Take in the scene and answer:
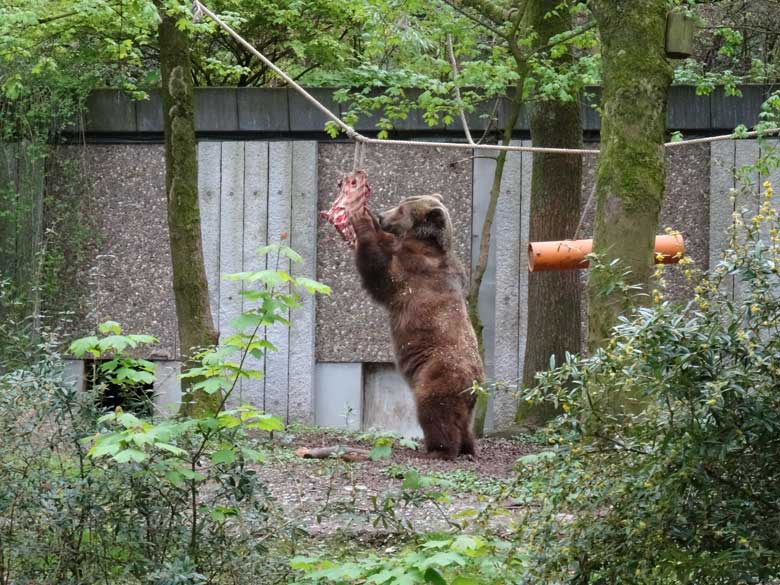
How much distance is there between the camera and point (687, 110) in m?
11.4

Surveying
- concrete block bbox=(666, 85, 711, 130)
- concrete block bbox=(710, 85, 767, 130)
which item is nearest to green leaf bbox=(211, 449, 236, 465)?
concrete block bbox=(666, 85, 711, 130)

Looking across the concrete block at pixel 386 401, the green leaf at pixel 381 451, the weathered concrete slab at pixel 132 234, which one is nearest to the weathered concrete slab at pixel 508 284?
the concrete block at pixel 386 401

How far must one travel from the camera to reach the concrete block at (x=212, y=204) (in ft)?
38.2

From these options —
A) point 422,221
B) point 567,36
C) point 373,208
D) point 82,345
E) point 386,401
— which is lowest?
point 386,401

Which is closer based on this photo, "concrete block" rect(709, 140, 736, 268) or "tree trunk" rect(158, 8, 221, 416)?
"tree trunk" rect(158, 8, 221, 416)

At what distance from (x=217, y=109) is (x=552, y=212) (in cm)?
360

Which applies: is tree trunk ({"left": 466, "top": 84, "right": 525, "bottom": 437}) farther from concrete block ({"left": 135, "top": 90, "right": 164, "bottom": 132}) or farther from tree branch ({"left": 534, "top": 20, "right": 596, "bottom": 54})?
concrete block ({"left": 135, "top": 90, "right": 164, "bottom": 132})

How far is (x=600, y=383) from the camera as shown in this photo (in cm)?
386

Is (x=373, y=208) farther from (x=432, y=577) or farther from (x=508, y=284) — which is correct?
(x=432, y=577)

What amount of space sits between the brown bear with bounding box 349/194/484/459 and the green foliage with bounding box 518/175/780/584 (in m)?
4.34

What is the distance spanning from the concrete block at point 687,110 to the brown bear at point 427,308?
3.34m

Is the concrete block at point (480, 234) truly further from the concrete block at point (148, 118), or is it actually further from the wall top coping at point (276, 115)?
the concrete block at point (148, 118)

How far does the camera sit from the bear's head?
29.8 feet

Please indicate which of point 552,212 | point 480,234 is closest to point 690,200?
point 552,212
